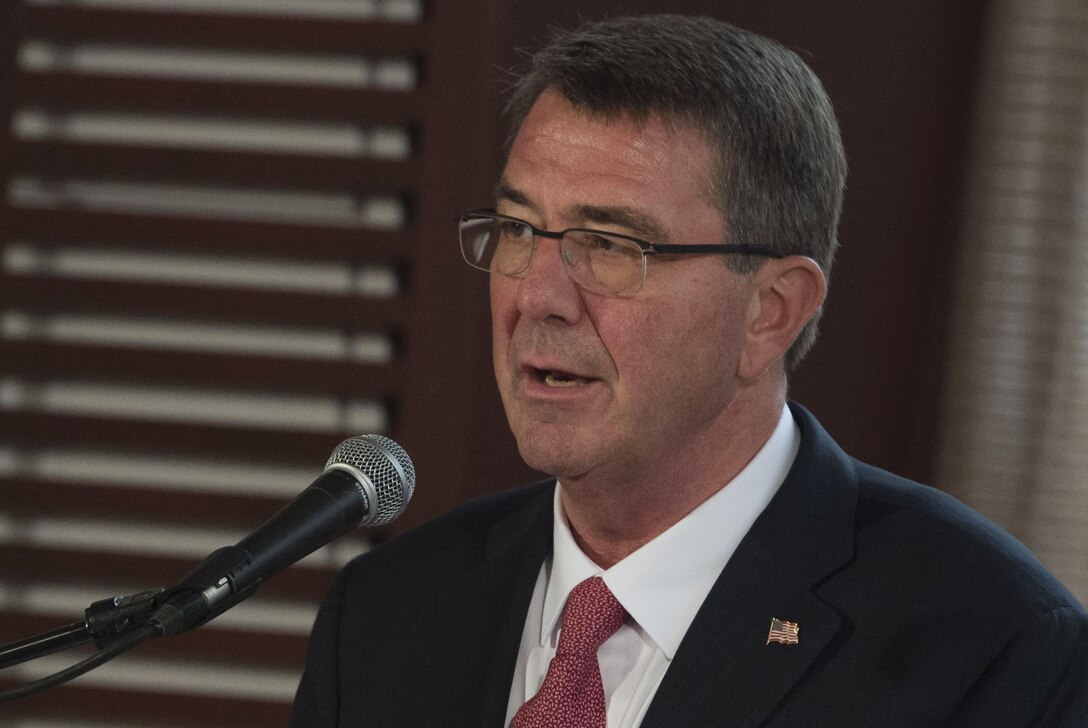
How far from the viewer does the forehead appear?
1.62 metres

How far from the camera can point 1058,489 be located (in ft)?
8.17

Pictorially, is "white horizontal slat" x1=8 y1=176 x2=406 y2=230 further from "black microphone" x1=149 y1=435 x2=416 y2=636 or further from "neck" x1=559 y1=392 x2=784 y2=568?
"black microphone" x1=149 y1=435 x2=416 y2=636

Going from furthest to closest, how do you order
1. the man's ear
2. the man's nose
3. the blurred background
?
the blurred background < the man's ear < the man's nose

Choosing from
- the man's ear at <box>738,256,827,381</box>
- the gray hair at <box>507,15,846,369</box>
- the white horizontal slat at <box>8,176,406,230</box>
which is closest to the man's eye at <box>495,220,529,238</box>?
the gray hair at <box>507,15,846,369</box>

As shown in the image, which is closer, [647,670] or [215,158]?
[647,670]

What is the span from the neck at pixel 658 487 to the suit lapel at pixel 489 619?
14 cm

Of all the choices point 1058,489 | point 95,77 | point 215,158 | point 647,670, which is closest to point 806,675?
point 647,670

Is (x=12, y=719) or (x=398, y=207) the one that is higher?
(x=398, y=207)

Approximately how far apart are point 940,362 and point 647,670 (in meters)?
1.24

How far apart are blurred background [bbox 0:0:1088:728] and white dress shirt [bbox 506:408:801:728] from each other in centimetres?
→ 101

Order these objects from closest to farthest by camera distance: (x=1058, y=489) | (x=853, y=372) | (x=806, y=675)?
(x=806, y=675) → (x=1058, y=489) → (x=853, y=372)

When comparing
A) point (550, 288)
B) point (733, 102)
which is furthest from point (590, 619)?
point (733, 102)

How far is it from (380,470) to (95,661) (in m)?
0.36

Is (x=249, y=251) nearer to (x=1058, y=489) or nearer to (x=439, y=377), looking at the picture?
(x=439, y=377)
